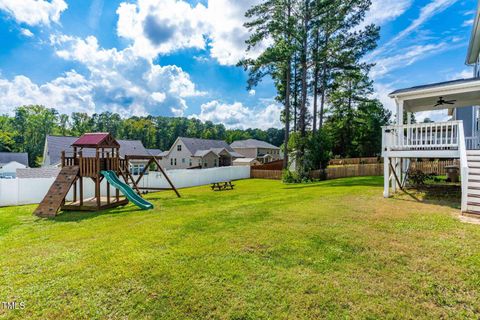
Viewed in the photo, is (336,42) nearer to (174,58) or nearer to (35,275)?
(174,58)

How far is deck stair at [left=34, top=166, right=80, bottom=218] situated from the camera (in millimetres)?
9453

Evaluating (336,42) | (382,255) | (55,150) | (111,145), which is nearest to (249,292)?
(382,255)

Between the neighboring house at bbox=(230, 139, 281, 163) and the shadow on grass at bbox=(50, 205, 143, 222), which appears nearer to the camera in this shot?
the shadow on grass at bbox=(50, 205, 143, 222)

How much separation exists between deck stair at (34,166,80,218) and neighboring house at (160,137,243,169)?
1132 inches

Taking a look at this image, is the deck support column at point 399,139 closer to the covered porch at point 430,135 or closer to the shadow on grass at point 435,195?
the covered porch at point 430,135

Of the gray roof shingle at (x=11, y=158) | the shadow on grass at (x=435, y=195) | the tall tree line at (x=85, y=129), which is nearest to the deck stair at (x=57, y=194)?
the shadow on grass at (x=435, y=195)

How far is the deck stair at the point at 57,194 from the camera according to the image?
945cm

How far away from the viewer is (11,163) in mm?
35250

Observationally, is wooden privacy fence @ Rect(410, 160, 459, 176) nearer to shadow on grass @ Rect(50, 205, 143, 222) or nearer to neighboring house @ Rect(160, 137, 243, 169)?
shadow on grass @ Rect(50, 205, 143, 222)

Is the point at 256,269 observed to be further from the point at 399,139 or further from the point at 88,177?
the point at 88,177

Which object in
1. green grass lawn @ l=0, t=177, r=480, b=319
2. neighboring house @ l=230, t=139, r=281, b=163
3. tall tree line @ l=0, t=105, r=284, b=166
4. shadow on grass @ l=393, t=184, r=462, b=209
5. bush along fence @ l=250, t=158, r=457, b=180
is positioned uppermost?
tall tree line @ l=0, t=105, r=284, b=166

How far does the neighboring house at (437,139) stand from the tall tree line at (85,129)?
2359 inches

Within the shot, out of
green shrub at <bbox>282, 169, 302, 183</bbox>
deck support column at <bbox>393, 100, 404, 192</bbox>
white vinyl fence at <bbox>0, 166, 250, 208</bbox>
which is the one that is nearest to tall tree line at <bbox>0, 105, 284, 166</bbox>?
white vinyl fence at <bbox>0, 166, 250, 208</bbox>

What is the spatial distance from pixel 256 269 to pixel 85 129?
72.6 m
